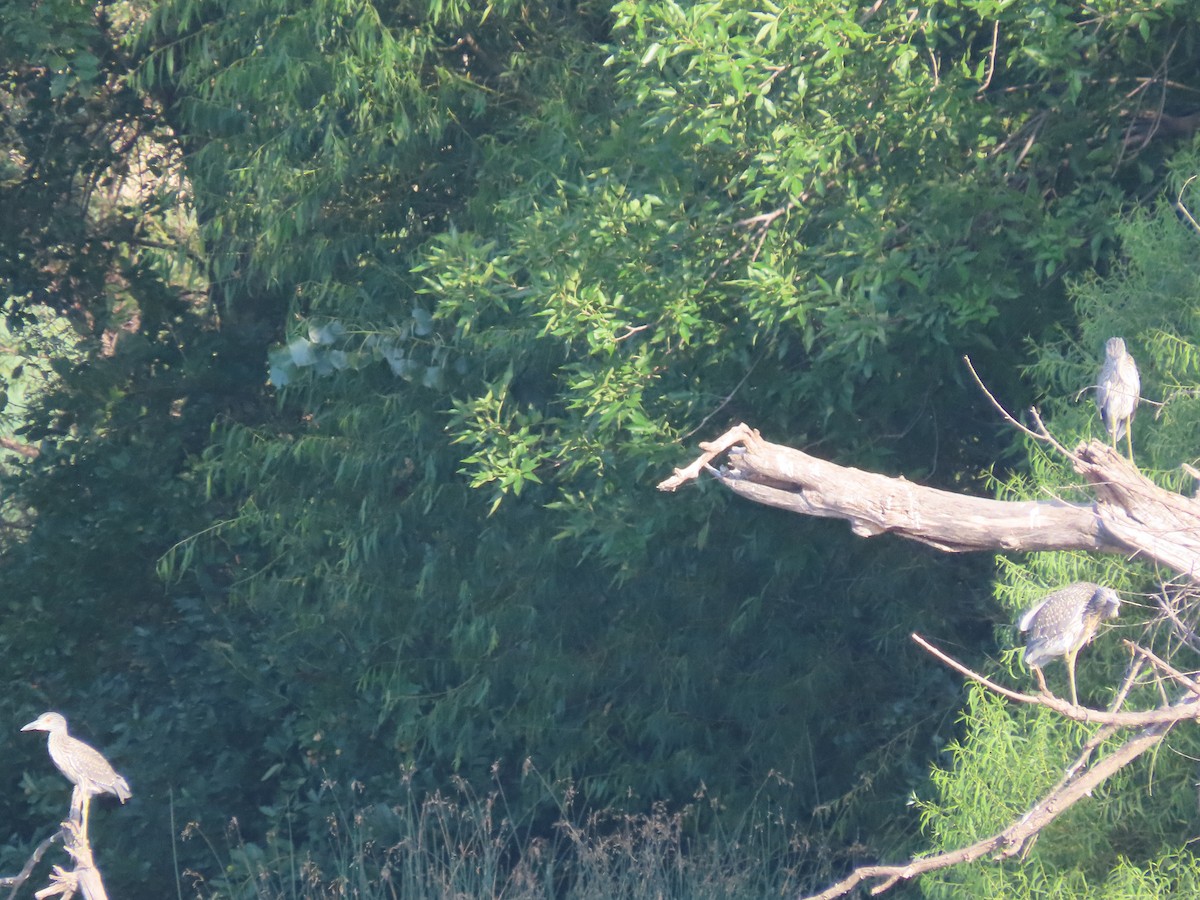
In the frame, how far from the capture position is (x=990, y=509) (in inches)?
77.8

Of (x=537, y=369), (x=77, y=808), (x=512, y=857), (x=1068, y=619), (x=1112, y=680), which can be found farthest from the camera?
(x=512, y=857)

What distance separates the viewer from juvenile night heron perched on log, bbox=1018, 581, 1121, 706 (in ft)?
6.31

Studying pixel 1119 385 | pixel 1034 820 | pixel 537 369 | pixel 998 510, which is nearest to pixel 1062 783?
pixel 1034 820

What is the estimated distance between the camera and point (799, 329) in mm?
3184

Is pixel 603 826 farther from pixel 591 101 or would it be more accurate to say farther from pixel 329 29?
pixel 329 29

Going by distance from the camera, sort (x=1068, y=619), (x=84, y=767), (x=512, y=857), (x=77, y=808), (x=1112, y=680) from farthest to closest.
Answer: (x=512, y=857), (x=84, y=767), (x=1112, y=680), (x=77, y=808), (x=1068, y=619)

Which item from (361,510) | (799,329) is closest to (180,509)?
(361,510)

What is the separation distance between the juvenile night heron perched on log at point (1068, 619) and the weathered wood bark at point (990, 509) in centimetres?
7

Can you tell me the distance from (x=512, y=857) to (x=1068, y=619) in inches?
155

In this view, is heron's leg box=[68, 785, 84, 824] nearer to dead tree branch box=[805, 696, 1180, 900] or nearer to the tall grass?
dead tree branch box=[805, 696, 1180, 900]

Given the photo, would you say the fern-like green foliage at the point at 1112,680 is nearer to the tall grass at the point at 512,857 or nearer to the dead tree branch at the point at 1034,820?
the dead tree branch at the point at 1034,820

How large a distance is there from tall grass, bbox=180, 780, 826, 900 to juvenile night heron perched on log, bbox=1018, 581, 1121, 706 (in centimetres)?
227

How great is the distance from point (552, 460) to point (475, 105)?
4.19 ft

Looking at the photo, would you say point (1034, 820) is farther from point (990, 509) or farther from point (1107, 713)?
point (990, 509)
